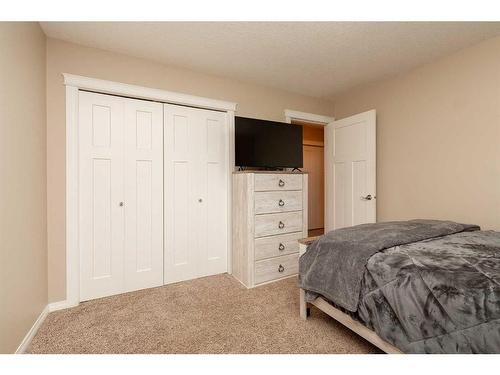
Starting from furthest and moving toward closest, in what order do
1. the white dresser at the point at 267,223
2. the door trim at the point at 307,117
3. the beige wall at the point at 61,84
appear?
the door trim at the point at 307,117 → the white dresser at the point at 267,223 → the beige wall at the point at 61,84

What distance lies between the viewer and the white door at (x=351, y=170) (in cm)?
284

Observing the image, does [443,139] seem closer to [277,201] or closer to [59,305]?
[277,201]

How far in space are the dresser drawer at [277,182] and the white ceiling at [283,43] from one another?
45.5 inches

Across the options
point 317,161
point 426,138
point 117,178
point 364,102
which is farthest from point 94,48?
point 317,161

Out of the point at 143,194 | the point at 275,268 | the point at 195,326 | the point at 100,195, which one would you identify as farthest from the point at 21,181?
the point at 275,268

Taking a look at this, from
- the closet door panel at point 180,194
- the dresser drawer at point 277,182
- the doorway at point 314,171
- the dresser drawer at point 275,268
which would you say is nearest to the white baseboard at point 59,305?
the closet door panel at point 180,194

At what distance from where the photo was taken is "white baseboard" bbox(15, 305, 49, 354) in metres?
1.48

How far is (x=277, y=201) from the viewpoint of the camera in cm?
255

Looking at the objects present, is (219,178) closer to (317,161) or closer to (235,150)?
(235,150)

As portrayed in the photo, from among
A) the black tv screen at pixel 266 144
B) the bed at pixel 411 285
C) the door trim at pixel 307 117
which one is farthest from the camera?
the door trim at pixel 307 117

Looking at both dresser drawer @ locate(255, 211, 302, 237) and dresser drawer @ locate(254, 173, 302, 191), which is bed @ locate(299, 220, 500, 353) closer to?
dresser drawer @ locate(255, 211, 302, 237)

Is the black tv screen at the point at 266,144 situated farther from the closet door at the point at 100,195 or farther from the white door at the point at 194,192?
the closet door at the point at 100,195

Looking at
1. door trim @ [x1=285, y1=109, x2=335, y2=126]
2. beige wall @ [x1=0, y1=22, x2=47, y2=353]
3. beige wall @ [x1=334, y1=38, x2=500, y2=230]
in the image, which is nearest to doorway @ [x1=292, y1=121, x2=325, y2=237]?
door trim @ [x1=285, y1=109, x2=335, y2=126]

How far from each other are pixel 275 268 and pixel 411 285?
1.60m
